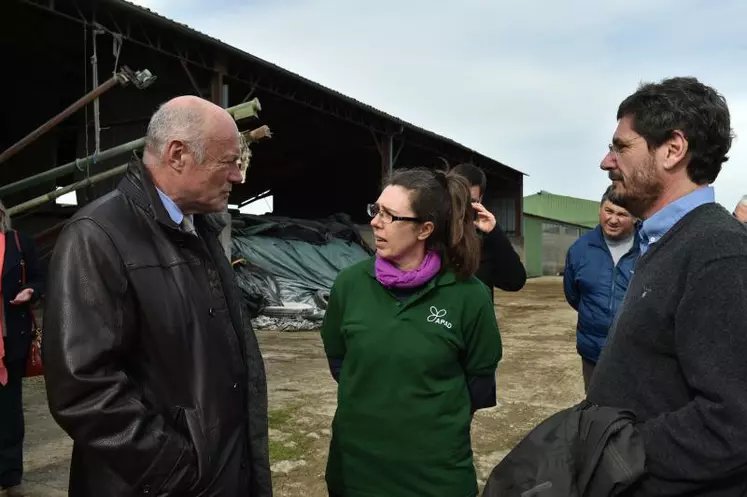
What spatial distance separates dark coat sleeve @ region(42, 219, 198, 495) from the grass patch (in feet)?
8.99

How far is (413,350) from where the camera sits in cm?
215

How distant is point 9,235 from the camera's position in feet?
12.2

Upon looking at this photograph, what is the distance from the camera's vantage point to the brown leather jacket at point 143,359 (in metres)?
1.53

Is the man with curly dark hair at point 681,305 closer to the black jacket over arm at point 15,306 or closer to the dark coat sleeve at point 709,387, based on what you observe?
the dark coat sleeve at point 709,387

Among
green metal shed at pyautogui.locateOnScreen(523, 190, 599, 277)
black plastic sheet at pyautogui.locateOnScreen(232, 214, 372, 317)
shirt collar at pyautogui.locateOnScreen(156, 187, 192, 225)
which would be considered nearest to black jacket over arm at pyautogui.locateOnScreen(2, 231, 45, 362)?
shirt collar at pyautogui.locateOnScreen(156, 187, 192, 225)

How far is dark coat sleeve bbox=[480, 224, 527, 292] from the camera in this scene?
10.4ft

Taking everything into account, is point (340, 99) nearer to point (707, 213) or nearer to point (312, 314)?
point (312, 314)

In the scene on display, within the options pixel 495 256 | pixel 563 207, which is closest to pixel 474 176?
pixel 495 256

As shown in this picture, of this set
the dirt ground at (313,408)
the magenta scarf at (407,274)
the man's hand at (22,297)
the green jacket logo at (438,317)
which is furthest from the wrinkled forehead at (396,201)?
the man's hand at (22,297)

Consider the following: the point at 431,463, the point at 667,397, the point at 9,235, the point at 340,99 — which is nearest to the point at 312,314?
the point at 340,99

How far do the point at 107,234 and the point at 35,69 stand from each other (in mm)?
13197

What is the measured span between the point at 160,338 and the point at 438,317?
101 centimetres

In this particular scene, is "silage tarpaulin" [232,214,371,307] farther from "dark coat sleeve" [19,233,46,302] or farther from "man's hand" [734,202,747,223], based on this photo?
"man's hand" [734,202,747,223]

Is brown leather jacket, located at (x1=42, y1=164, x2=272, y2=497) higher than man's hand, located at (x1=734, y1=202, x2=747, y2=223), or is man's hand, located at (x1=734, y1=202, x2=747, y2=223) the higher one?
man's hand, located at (x1=734, y1=202, x2=747, y2=223)
